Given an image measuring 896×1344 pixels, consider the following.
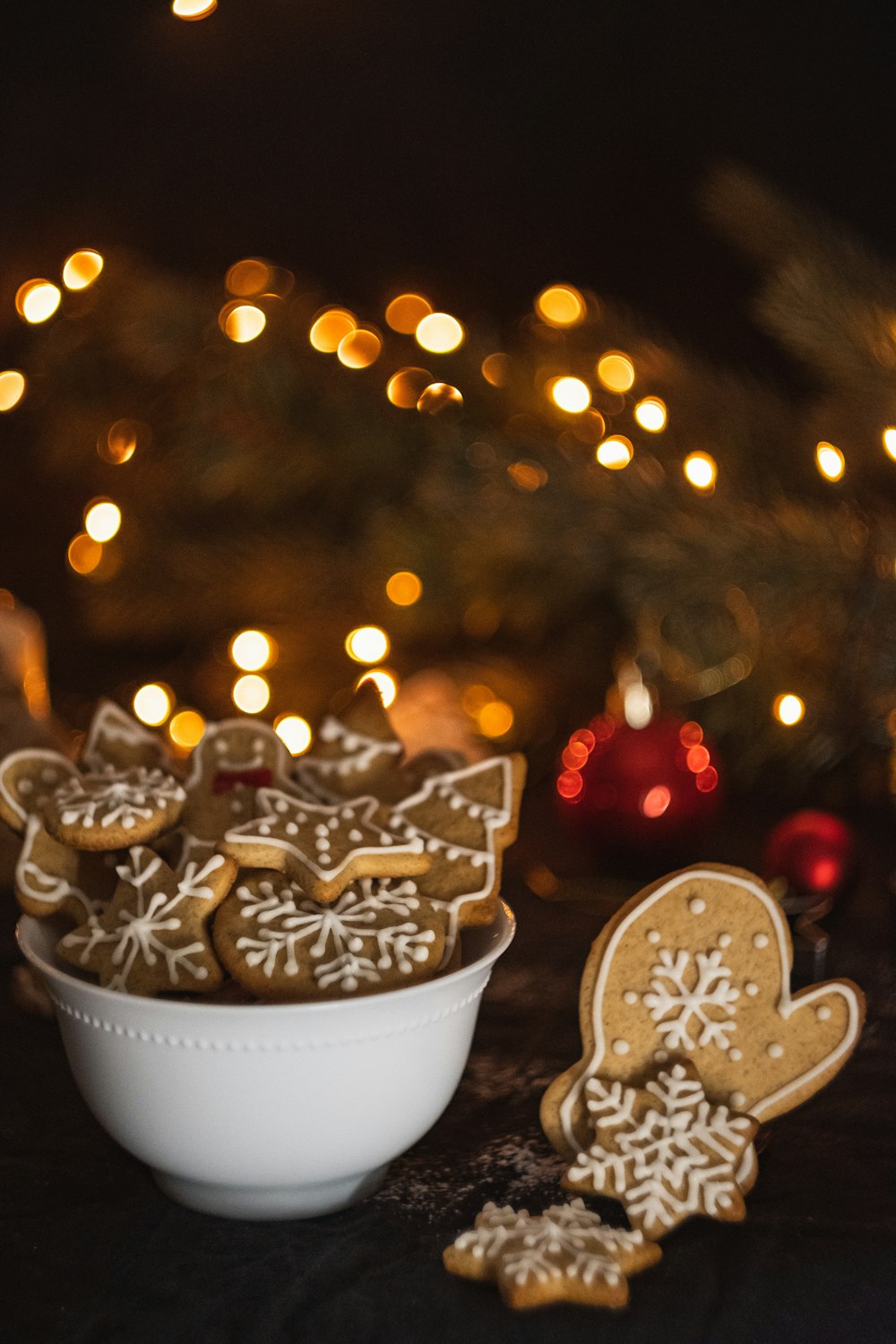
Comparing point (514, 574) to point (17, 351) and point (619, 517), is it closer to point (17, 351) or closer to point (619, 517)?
point (619, 517)

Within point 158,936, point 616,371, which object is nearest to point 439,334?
point 616,371

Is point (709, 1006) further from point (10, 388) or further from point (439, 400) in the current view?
point (10, 388)

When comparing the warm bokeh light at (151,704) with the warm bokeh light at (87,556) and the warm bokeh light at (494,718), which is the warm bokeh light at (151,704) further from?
the warm bokeh light at (494,718)

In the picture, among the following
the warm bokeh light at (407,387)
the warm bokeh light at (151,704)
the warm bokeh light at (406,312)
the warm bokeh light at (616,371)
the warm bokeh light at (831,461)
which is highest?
the warm bokeh light at (831,461)

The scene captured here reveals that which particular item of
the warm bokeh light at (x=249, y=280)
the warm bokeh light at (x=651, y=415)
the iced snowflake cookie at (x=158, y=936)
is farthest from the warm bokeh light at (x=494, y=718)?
the iced snowflake cookie at (x=158, y=936)

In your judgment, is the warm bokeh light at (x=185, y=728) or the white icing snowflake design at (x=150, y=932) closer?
the white icing snowflake design at (x=150, y=932)

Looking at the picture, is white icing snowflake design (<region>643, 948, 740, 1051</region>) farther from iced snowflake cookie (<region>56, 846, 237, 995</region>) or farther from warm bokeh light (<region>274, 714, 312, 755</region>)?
warm bokeh light (<region>274, 714, 312, 755</region>)
